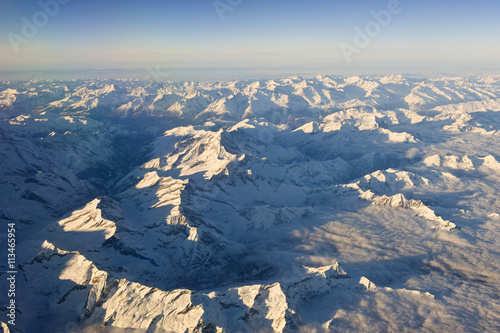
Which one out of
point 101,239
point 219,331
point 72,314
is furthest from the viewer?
point 101,239

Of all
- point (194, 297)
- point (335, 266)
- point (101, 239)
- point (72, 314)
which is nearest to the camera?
point (194, 297)

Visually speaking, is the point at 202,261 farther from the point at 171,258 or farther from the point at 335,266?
the point at 335,266

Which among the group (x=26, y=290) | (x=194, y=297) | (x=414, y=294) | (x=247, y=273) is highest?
(x=194, y=297)

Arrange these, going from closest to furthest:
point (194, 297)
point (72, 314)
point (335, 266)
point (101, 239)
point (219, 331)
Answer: point (219, 331) < point (194, 297) < point (72, 314) < point (335, 266) < point (101, 239)

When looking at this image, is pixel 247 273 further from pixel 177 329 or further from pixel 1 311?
pixel 1 311

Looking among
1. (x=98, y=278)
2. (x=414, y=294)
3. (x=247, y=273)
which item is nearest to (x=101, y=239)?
(x=98, y=278)

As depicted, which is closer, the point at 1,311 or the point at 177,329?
the point at 177,329

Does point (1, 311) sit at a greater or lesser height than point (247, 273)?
greater

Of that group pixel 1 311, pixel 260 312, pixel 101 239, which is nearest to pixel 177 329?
pixel 260 312

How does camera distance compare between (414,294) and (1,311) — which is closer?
(1,311)
